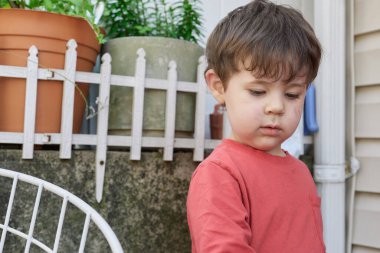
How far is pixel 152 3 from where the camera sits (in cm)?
256

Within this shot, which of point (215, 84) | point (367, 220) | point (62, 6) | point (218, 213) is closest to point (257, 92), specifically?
point (215, 84)

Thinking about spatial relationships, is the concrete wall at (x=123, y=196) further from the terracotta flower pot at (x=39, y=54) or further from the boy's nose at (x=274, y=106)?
the boy's nose at (x=274, y=106)

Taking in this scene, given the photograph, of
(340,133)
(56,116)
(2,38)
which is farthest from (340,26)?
(2,38)

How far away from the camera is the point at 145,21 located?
232cm

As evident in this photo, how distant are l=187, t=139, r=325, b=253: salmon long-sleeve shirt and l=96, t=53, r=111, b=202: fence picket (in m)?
0.79

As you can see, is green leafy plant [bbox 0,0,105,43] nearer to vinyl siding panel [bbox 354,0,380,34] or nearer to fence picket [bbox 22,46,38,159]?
fence picket [bbox 22,46,38,159]

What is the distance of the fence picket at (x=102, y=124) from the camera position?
5.95 feet

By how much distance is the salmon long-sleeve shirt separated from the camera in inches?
37.1

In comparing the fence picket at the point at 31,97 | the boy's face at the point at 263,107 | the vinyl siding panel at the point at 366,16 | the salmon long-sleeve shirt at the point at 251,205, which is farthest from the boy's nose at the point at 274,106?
the vinyl siding panel at the point at 366,16

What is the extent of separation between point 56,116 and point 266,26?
1.05 metres

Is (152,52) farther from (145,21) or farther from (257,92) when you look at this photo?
(257,92)

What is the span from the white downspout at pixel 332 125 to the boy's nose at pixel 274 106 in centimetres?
125

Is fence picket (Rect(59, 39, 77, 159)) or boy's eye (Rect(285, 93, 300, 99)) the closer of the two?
boy's eye (Rect(285, 93, 300, 99))

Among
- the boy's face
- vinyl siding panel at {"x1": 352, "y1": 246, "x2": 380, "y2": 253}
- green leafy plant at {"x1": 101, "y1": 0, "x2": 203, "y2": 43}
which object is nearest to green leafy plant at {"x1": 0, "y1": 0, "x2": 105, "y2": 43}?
green leafy plant at {"x1": 101, "y1": 0, "x2": 203, "y2": 43}
